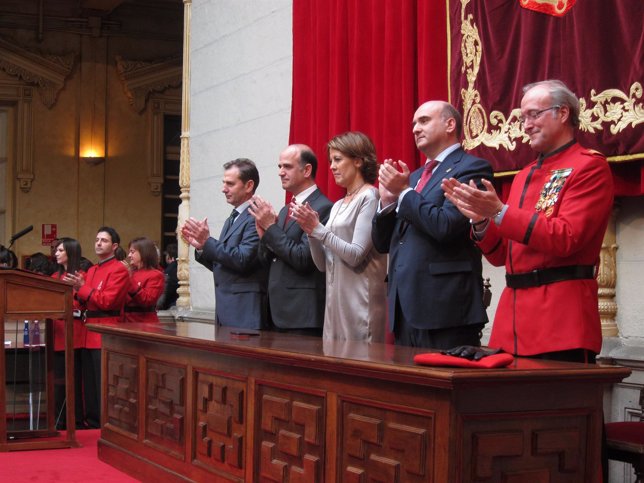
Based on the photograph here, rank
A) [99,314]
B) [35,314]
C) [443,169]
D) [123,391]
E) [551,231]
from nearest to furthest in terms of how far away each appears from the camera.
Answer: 1. [551,231]
2. [443,169]
3. [123,391]
4. [35,314]
5. [99,314]

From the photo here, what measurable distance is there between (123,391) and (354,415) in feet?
6.07

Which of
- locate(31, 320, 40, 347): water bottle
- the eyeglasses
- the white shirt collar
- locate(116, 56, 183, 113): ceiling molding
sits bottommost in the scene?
locate(31, 320, 40, 347): water bottle

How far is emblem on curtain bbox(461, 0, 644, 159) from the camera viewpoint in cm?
363

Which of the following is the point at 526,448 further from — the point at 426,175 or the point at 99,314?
the point at 99,314

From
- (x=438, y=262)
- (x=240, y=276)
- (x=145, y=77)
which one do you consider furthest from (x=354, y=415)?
(x=145, y=77)

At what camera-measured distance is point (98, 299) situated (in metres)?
6.42

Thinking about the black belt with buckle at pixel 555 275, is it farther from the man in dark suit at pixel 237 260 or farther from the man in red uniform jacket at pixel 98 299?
the man in red uniform jacket at pixel 98 299

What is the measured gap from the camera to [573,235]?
9.30ft

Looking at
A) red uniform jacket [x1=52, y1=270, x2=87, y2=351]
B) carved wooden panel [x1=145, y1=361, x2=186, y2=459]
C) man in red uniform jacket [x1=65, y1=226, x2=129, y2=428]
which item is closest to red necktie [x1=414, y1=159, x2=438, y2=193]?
carved wooden panel [x1=145, y1=361, x2=186, y2=459]

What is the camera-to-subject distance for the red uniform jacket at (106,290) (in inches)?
253

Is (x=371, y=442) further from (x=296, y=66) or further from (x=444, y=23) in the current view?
(x=296, y=66)

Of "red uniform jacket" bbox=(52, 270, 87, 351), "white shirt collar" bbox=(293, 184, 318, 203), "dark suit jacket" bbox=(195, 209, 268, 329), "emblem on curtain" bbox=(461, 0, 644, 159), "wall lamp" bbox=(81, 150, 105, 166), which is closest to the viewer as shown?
"emblem on curtain" bbox=(461, 0, 644, 159)

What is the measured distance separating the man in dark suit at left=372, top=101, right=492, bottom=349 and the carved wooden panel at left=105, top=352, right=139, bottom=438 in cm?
122

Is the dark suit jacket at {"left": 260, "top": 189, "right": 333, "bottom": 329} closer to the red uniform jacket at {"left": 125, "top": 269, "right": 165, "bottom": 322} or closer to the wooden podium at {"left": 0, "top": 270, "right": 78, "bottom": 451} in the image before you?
the wooden podium at {"left": 0, "top": 270, "right": 78, "bottom": 451}
